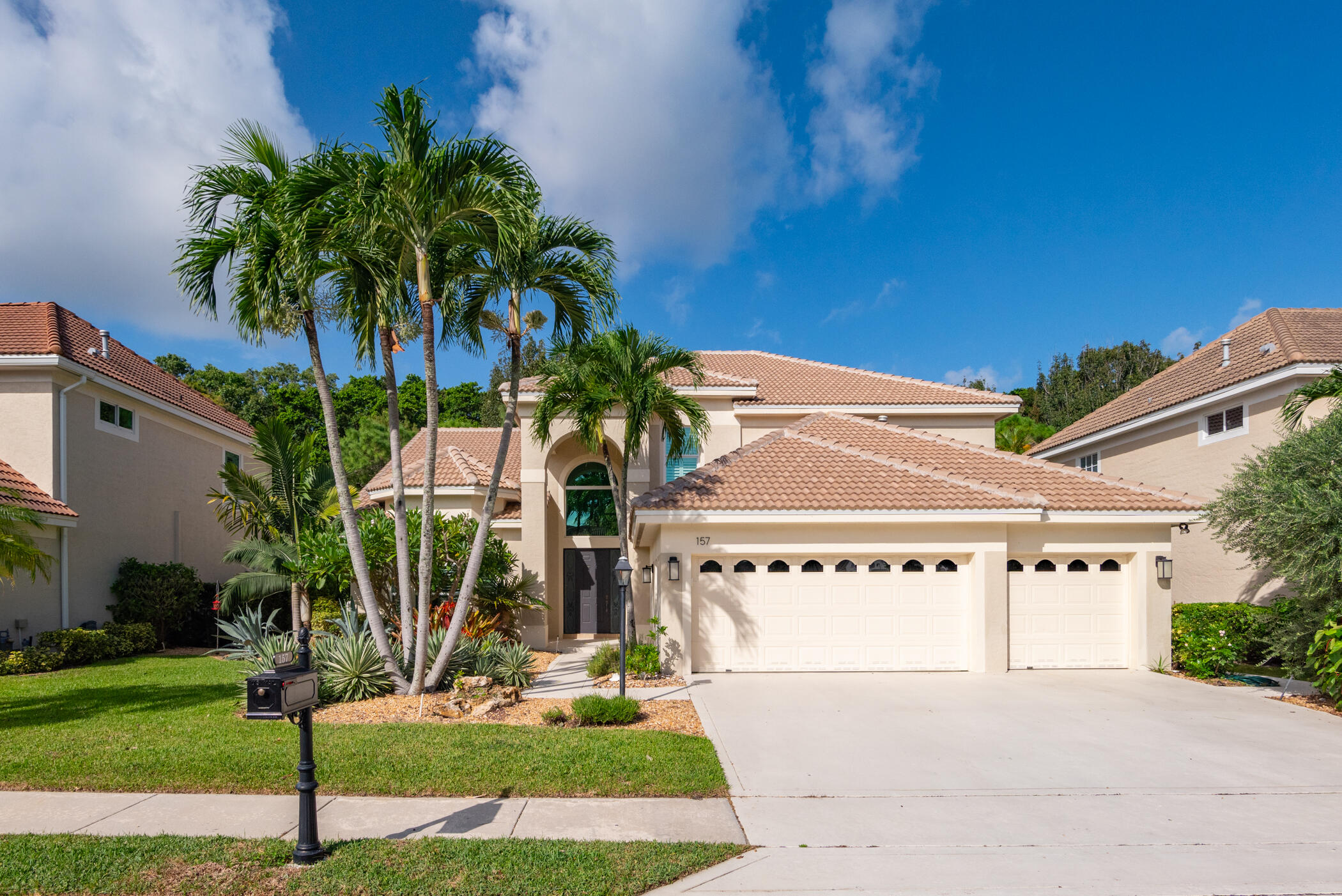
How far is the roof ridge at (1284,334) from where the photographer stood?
16.0 m

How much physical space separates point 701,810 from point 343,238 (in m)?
8.70

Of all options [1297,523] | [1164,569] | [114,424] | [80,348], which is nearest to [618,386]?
[1164,569]

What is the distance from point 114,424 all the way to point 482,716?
586 inches

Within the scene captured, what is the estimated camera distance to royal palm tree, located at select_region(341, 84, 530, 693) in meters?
9.77

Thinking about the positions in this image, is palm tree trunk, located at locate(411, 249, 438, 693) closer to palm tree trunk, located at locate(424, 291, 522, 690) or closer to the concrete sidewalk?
palm tree trunk, located at locate(424, 291, 522, 690)

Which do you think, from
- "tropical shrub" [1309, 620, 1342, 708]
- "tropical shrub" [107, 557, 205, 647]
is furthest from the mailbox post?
"tropical shrub" [107, 557, 205, 647]

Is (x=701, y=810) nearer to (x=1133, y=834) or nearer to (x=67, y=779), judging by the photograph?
(x=1133, y=834)

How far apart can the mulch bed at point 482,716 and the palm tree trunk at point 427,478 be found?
43cm

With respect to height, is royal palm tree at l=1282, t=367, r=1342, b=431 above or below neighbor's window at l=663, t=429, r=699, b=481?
above

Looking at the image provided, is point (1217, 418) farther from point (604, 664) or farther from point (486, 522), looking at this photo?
point (486, 522)

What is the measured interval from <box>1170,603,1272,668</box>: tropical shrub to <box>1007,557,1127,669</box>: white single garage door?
3.09ft

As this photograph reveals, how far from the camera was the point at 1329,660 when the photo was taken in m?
10.3

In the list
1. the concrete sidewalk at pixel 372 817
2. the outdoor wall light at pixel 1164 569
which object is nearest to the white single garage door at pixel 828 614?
the outdoor wall light at pixel 1164 569

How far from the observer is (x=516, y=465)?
2084 centimetres
